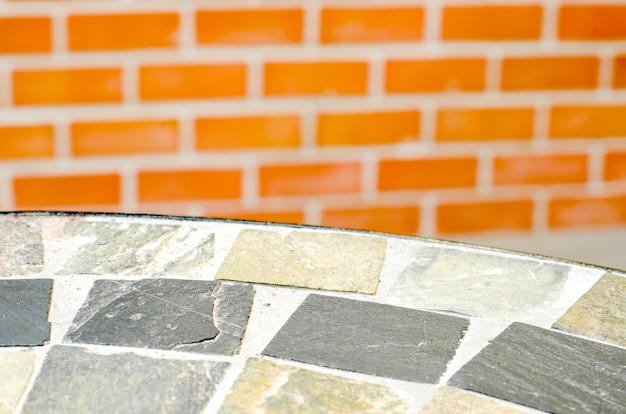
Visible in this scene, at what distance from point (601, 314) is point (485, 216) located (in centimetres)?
83

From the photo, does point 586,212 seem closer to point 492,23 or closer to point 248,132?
point 492,23

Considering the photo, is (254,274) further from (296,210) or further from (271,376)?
(296,210)

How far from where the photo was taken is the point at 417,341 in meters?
0.67

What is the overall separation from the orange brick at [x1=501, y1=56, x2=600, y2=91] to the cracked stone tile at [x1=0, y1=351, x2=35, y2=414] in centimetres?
107

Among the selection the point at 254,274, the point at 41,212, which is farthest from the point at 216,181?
the point at 254,274

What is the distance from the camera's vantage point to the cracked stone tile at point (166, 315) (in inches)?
25.8

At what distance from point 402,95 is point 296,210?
243 mm

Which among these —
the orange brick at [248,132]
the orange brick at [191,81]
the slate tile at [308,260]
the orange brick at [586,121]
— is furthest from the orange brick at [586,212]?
the slate tile at [308,260]

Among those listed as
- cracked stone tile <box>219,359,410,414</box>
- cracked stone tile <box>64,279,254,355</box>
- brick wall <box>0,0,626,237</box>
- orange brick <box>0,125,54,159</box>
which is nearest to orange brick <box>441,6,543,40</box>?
brick wall <box>0,0,626,237</box>

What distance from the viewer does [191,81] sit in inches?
55.1

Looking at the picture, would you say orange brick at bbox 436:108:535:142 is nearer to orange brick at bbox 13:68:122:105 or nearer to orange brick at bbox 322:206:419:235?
orange brick at bbox 322:206:419:235

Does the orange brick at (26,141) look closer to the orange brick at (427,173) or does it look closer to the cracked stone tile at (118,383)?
the orange brick at (427,173)

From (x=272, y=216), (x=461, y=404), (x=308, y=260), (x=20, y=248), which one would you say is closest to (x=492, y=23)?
(x=272, y=216)

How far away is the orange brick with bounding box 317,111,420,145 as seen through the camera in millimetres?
1470
